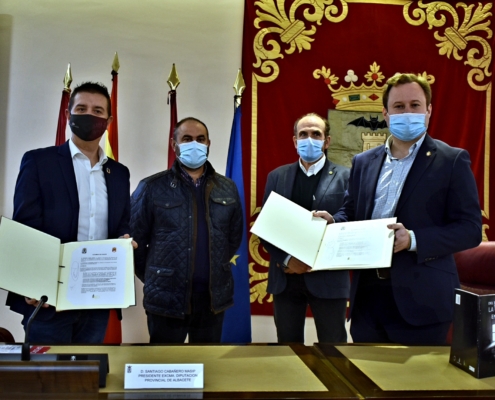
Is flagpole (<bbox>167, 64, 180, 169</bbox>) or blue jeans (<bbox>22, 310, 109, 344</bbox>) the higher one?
flagpole (<bbox>167, 64, 180, 169</bbox>)

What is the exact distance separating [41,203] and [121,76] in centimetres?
200

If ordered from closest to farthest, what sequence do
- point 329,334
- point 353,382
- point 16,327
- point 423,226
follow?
1. point 353,382
2. point 423,226
3. point 329,334
4. point 16,327

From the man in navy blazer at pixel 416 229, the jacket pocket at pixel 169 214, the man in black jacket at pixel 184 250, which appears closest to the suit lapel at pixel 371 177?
the man in navy blazer at pixel 416 229

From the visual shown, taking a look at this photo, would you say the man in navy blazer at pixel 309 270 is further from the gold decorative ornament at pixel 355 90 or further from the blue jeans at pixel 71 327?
the gold decorative ornament at pixel 355 90

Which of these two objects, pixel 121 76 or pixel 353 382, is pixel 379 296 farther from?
pixel 121 76

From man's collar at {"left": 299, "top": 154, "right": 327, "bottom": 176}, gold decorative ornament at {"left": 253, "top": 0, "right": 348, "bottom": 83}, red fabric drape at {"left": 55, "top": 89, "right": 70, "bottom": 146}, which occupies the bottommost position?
man's collar at {"left": 299, "top": 154, "right": 327, "bottom": 176}

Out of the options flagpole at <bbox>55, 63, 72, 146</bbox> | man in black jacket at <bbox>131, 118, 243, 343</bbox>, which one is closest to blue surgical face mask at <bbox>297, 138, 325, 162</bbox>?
man in black jacket at <bbox>131, 118, 243, 343</bbox>

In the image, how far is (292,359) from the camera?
1.57 metres

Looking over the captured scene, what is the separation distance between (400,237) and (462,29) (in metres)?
2.74

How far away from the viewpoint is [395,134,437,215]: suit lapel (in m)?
2.04

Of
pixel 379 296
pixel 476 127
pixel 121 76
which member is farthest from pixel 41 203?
pixel 476 127

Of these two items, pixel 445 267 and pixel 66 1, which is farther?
pixel 66 1

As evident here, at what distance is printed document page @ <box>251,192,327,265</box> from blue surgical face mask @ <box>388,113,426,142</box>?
475mm

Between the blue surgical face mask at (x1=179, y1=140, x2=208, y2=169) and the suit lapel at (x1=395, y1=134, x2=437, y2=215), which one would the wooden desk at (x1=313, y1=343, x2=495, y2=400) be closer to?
the suit lapel at (x1=395, y1=134, x2=437, y2=215)
